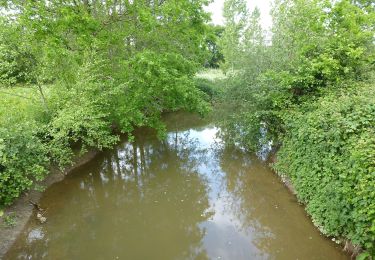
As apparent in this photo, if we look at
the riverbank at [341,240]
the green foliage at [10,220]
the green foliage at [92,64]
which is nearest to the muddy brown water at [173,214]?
the riverbank at [341,240]

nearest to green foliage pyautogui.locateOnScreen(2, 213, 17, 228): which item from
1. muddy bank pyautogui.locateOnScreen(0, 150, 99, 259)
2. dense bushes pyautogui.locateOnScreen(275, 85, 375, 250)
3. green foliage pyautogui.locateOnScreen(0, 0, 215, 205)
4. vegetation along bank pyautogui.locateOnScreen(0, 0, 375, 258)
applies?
muddy bank pyautogui.locateOnScreen(0, 150, 99, 259)

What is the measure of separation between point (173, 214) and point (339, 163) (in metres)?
4.76

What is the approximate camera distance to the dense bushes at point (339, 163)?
507cm

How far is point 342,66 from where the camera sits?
8406 mm

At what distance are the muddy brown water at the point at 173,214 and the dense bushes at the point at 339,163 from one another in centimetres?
76

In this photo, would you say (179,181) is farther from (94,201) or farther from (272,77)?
(272,77)

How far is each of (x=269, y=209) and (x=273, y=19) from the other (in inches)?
478

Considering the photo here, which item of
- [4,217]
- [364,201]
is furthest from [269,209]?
[4,217]

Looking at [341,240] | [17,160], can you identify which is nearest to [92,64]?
[17,160]

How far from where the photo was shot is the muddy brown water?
6457 millimetres

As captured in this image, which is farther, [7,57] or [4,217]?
[7,57]

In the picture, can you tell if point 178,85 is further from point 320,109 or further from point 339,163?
point 339,163

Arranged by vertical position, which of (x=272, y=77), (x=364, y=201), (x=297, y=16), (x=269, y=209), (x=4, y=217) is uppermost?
(x=297, y=16)

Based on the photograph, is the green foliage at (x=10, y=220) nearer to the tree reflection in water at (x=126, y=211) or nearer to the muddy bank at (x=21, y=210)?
the muddy bank at (x=21, y=210)
